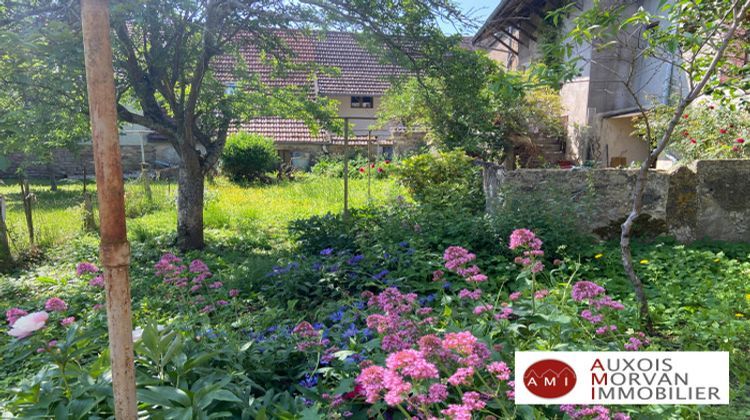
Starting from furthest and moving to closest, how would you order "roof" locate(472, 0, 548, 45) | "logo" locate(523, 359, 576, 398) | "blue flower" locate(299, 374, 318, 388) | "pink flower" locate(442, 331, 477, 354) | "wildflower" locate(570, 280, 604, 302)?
"roof" locate(472, 0, 548, 45)
"wildflower" locate(570, 280, 604, 302)
"blue flower" locate(299, 374, 318, 388)
"logo" locate(523, 359, 576, 398)
"pink flower" locate(442, 331, 477, 354)

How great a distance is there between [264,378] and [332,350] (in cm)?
32

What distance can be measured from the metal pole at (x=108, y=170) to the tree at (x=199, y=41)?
4167 mm

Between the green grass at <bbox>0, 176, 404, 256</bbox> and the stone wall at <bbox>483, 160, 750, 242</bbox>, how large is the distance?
361 cm

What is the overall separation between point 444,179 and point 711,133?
12.9 feet

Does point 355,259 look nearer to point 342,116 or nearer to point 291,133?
point 342,116

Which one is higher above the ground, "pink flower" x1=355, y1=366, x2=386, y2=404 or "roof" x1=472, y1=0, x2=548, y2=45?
"roof" x1=472, y1=0, x2=548, y2=45

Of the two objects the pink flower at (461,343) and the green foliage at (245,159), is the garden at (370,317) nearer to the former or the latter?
the pink flower at (461,343)

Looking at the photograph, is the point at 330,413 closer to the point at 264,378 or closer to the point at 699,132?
the point at 264,378

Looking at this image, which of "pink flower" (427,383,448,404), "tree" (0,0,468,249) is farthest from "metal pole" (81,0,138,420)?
"tree" (0,0,468,249)

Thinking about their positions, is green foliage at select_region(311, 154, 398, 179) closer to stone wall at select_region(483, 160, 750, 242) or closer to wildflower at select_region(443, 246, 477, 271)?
stone wall at select_region(483, 160, 750, 242)

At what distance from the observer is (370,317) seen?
2.09m

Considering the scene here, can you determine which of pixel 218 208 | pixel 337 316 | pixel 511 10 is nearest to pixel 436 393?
pixel 337 316

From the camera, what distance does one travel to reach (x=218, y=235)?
7688 mm

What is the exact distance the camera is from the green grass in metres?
7.59
